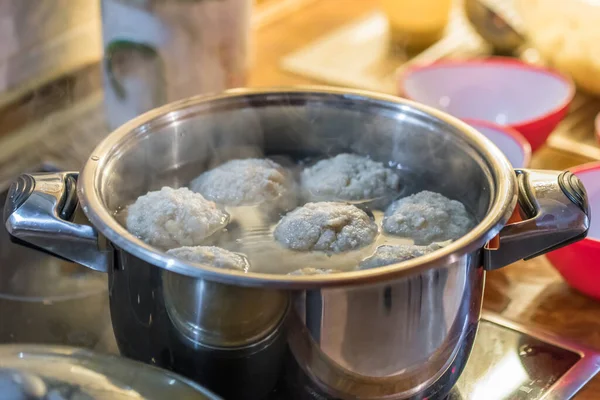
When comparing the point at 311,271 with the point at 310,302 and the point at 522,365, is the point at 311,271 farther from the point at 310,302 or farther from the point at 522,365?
the point at 522,365

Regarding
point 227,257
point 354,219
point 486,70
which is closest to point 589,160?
point 486,70

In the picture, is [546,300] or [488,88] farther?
[488,88]

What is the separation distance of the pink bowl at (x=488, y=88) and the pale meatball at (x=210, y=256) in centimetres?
60

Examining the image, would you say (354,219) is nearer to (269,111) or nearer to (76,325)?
(269,111)

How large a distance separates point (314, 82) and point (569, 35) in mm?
416

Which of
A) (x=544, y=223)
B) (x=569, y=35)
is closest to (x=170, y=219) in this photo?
Answer: (x=544, y=223)

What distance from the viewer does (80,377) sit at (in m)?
0.55

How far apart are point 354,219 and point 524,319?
24cm

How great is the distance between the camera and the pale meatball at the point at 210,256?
2.01 feet

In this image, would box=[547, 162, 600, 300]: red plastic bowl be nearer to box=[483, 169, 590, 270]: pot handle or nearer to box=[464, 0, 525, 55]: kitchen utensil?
box=[483, 169, 590, 270]: pot handle

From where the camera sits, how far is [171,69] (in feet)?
3.45

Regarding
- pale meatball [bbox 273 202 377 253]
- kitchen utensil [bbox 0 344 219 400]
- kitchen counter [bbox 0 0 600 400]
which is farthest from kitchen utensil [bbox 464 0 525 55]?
kitchen utensil [bbox 0 344 219 400]

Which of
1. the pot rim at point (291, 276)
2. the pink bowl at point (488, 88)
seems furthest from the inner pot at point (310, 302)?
the pink bowl at point (488, 88)

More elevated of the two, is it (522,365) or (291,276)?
(291,276)
